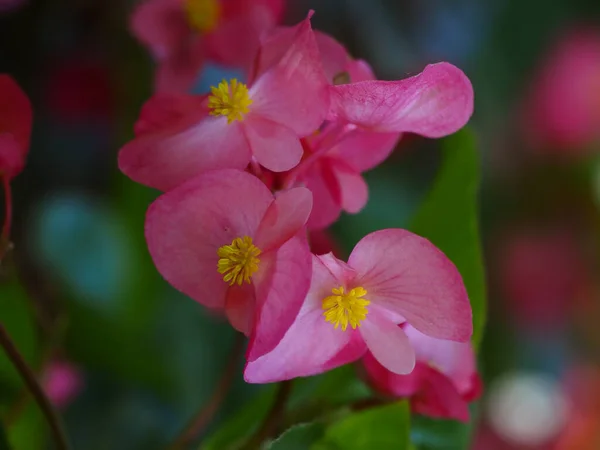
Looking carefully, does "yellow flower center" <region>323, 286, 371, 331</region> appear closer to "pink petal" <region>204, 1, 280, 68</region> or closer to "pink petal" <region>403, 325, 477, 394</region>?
A: "pink petal" <region>403, 325, 477, 394</region>

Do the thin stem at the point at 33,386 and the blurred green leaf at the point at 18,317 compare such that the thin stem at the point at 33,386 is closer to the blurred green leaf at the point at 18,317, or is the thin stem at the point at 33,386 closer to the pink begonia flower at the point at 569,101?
the blurred green leaf at the point at 18,317

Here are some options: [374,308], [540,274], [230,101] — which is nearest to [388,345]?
[374,308]

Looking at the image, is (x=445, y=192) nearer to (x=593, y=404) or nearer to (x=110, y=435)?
(x=110, y=435)

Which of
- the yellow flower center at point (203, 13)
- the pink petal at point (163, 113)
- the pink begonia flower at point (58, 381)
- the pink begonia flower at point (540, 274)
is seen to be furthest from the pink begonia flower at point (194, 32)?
the pink begonia flower at point (540, 274)

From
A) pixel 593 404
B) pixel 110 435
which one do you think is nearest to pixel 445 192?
pixel 110 435

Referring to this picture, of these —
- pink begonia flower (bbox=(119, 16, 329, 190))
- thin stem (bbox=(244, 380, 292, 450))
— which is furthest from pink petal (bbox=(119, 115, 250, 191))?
thin stem (bbox=(244, 380, 292, 450))
